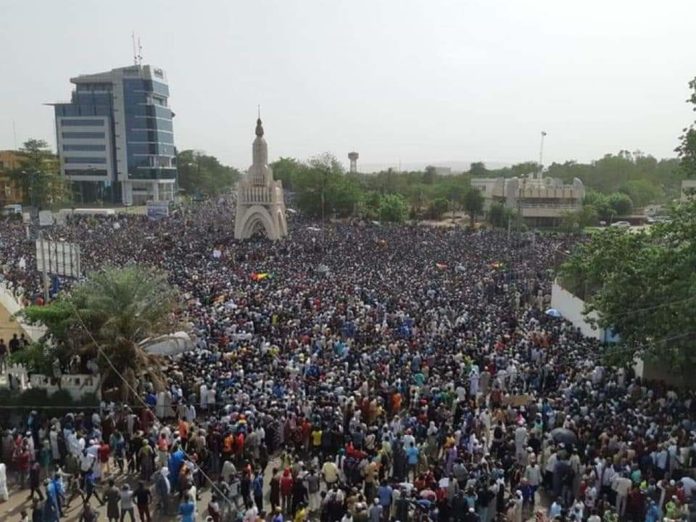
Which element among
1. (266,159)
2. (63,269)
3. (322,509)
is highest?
(266,159)

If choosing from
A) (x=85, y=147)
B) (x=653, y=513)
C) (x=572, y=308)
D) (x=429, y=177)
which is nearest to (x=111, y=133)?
(x=85, y=147)

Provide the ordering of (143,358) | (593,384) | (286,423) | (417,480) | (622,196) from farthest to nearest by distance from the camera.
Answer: (622,196) → (593,384) → (143,358) → (286,423) → (417,480)

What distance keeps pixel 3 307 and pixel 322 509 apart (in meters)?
17.2

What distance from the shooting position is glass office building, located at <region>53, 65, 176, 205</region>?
86312mm

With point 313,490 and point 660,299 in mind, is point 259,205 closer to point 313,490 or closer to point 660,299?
point 660,299

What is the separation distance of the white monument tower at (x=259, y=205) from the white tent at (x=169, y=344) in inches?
1050

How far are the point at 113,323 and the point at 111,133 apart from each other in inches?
3159

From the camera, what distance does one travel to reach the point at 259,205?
43.2m

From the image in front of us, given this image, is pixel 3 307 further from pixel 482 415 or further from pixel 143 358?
pixel 482 415

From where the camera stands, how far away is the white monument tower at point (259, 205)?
1695 inches

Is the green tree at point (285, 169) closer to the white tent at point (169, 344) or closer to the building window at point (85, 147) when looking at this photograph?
the building window at point (85, 147)

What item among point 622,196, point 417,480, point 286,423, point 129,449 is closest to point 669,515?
point 417,480

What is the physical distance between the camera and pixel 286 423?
39.0 feet

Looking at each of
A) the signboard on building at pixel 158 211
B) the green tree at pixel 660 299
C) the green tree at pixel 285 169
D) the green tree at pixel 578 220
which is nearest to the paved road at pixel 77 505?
the green tree at pixel 660 299
